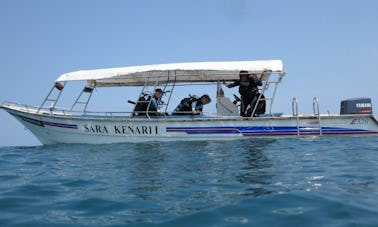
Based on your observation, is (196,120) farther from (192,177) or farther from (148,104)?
(192,177)

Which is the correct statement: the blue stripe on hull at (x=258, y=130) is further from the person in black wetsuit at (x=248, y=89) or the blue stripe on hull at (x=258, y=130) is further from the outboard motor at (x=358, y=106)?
the outboard motor at (x=358, y=106)

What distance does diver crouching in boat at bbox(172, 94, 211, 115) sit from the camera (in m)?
13.2

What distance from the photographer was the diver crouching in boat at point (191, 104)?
43.3 feet

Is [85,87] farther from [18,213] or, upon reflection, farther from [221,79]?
[18,213]

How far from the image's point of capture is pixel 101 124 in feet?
42.3

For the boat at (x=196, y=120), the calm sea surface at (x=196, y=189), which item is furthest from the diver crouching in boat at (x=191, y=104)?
the calm sea surface at (x=196, y=189)

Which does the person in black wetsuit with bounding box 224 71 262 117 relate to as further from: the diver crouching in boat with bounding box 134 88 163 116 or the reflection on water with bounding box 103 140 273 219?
the reflection on water with bounding box 103 140 273 219

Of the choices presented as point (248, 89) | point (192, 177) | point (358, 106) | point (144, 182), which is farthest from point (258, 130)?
point (144, 182)

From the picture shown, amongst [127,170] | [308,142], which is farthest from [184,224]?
[308,142]

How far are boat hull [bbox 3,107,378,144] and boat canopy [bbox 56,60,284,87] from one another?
4.99 ft

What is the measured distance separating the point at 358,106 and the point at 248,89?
3686mm

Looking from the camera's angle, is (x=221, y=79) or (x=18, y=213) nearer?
(x=18, y=213)

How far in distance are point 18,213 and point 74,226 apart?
97 centimetres

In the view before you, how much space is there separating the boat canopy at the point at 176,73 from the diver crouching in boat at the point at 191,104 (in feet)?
3.17
